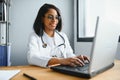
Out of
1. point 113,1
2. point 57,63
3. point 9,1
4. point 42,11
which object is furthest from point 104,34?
point 9,1

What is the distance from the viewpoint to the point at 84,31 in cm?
281

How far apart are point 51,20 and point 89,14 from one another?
112cm

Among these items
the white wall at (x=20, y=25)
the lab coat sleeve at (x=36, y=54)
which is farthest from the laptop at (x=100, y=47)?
the white wall at (x=20, y=25)

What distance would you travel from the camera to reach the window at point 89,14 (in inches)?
95.3

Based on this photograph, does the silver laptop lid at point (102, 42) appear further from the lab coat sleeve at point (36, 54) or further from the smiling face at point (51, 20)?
the smiling face at point (51, 20)

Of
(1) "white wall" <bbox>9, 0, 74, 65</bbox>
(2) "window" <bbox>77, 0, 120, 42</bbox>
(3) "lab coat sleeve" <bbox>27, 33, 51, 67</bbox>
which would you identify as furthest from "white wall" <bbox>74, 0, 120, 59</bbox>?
(3) "lab coat sleeve" <bbox>27, 33, 51, 67</bbox>

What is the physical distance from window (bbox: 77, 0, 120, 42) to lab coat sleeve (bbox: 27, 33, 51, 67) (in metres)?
1.01

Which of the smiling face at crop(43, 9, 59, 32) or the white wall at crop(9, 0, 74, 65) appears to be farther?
the white wall at crop(9, 0, 74, 65)

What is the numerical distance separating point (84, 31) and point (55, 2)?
62 centimetres

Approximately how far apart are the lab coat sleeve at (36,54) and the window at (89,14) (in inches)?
39.9

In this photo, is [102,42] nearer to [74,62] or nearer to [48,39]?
[74,62]

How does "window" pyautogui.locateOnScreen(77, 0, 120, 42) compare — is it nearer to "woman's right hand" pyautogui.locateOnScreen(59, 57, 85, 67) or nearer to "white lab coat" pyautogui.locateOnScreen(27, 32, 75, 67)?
"white lab coat" pyautogui.locateOnScreen(27, 32, 75, 67)

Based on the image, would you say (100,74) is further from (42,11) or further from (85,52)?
(85,52)

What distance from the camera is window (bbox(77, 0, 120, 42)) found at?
2420 mm
